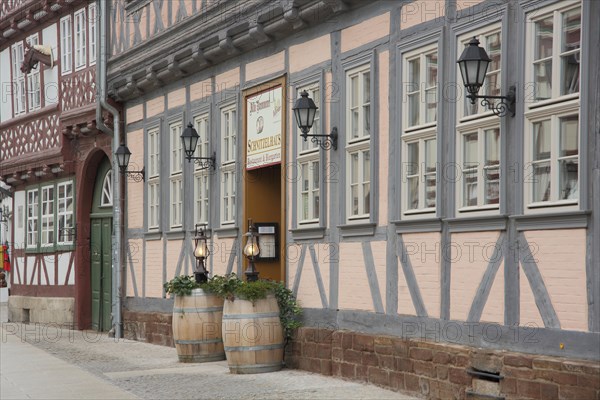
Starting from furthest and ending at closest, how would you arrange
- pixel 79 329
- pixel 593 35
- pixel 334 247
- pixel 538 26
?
1. pixel 79 329
2. pixel 334 247
3. pixel 538 26
4. pixel 593 35

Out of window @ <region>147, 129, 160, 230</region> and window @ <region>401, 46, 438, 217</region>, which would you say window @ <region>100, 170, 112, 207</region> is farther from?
window @ <region>401, 46, 438, 217</region>

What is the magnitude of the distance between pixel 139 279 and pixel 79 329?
12.0ft

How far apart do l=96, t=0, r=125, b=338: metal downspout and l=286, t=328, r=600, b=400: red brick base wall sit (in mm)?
7578

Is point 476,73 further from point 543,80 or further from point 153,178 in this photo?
point 153,178

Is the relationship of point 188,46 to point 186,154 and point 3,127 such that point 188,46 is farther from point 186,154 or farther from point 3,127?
point 3,127

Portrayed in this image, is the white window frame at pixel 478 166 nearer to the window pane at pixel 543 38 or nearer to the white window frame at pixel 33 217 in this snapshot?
the window pane at pixel 543 38

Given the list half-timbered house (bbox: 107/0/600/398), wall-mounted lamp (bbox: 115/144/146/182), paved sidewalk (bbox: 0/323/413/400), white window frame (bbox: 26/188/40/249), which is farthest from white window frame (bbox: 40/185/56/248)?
half-timbered house (bbox: 107/0/600/398)

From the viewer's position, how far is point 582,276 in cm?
905

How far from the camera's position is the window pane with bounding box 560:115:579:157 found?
9.25 metres

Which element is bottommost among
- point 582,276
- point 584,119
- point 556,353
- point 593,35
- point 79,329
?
point 79,329

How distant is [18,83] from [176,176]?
935cm

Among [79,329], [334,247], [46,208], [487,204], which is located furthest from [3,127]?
[487,204]

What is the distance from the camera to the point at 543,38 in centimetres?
970

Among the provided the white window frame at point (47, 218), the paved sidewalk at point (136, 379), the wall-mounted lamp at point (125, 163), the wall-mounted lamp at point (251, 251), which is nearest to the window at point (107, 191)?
the wall-mounted lamp at point (125, 163)
